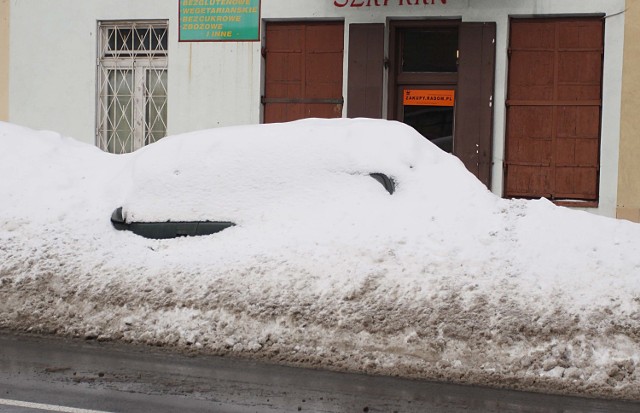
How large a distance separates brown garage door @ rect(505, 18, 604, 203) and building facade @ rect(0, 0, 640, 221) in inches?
0.8

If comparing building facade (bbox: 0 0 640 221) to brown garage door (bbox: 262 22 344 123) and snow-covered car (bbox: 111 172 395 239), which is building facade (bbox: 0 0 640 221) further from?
snow-covered car (bbox: 111 172 395 239)

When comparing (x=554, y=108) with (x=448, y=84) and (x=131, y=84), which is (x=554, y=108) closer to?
(x=448, y=84)

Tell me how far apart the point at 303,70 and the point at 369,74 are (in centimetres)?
116

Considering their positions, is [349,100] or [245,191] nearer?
[245,191]

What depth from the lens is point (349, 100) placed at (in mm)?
14531

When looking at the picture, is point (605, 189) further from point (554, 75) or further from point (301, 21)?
point (301, 21)

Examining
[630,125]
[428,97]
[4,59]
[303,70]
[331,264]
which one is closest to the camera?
[331,264]

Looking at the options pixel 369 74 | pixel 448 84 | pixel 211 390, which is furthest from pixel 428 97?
pixel 211 390

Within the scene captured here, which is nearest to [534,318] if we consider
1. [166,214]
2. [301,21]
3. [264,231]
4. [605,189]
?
[264,231]

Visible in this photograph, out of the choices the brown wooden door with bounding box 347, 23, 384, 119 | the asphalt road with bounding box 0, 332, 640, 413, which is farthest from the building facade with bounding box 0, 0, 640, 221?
the asphalt road with bounding box 0, 332, 640, 413

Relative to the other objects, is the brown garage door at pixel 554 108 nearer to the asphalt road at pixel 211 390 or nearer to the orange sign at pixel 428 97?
the orange sign at pixel 428 97

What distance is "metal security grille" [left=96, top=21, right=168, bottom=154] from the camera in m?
15.5

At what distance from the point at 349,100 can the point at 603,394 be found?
29.7ft

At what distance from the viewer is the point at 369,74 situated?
14.4 m
